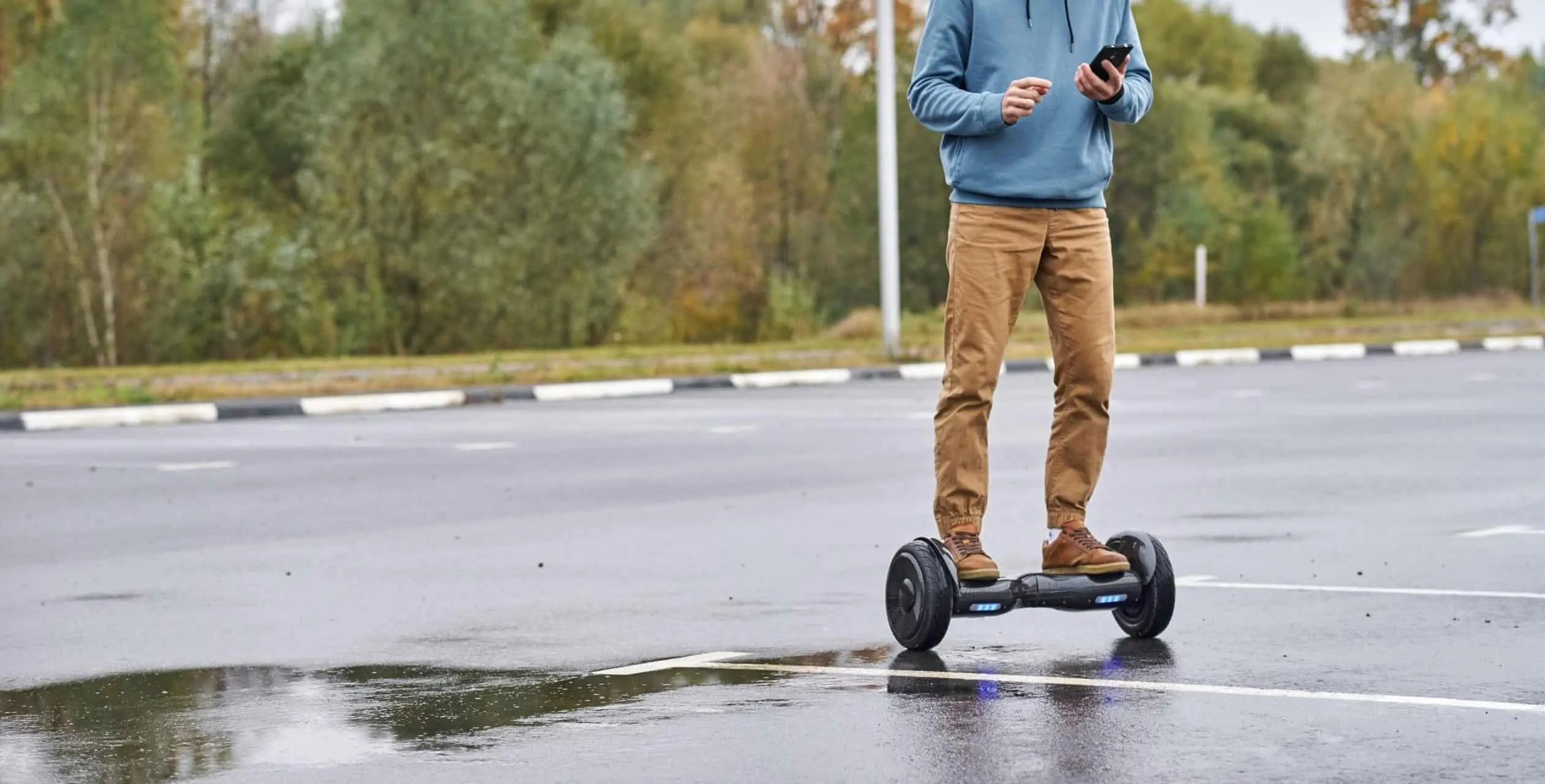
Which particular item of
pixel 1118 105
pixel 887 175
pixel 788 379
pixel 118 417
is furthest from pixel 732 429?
pixel 887 175

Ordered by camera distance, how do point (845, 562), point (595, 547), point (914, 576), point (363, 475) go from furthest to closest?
point (363, 475) < point (595, 547) < point (845, 562) < point (914, 576)

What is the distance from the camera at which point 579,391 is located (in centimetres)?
2542

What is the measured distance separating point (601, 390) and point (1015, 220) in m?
18.9

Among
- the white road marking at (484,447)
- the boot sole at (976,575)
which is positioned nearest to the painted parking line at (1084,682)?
the boot sole at (976,575)

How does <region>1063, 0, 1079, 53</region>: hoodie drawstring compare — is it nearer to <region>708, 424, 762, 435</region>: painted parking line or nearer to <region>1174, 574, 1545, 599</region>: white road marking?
<region>1174, 574, 1545, 599</region>: white road marking

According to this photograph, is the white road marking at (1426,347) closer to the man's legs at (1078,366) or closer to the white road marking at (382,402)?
the white road marking at (382,402)

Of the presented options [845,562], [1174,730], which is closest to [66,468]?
[845,562]

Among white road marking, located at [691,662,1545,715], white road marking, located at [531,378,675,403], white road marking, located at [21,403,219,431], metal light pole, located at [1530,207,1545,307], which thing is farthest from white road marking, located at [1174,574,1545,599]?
metal light pole, located at [1530,207,1545,307]

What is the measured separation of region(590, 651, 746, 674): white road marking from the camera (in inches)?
263

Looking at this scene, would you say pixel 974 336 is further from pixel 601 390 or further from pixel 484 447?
pixel 601 390

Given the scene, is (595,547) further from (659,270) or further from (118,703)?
(659,270)

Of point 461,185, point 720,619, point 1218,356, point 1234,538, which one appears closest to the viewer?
point 720,619

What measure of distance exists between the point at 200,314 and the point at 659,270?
10.8m

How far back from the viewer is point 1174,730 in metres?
5.56
